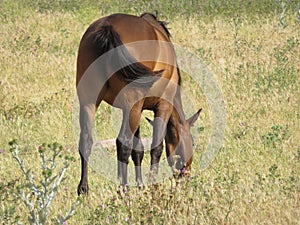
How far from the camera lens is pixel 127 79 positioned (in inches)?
222

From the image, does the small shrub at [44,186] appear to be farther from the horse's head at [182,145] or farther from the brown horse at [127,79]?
the horse's head at [182,145]

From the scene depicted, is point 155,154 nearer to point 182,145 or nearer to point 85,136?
point 182,145

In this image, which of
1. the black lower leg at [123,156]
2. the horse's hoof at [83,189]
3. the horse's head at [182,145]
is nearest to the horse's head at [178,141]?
the horse's head at [182,145]

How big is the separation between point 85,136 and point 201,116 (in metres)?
2.92

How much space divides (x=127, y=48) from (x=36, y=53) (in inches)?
245

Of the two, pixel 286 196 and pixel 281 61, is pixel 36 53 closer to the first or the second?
pixel 281 61

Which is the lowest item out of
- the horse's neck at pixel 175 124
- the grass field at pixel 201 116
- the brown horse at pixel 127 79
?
the grass field at pixel 201 116

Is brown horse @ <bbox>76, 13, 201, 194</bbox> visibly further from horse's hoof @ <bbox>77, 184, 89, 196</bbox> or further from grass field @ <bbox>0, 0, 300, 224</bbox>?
grass field @ <bbox>0, 0, 300, 224</bbox>

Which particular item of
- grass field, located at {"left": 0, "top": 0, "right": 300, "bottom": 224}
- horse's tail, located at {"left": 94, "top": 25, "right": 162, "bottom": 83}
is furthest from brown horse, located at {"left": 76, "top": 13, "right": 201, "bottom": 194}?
grass field, located at {"left": 0, "top": 0, "right": 300, "bottom": 224}

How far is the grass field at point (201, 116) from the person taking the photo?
189 inches

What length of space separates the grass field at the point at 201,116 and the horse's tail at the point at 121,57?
109cm

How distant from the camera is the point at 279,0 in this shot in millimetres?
15039

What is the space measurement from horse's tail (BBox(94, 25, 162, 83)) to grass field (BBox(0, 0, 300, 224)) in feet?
3.56

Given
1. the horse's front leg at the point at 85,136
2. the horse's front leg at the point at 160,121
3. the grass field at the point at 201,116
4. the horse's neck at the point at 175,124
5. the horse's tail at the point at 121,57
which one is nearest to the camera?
the grass field at the point at 201,116
